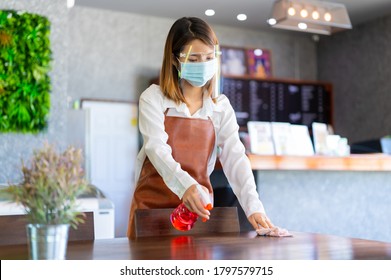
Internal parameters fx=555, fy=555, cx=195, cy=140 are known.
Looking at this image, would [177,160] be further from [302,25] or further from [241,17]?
[241,17]

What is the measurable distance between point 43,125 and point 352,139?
414 centimetres

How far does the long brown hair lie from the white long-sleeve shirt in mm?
31

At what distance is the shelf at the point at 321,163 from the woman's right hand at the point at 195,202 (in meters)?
1.63

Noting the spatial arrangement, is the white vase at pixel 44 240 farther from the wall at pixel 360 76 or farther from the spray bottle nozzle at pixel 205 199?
the wall at pixel 360 76

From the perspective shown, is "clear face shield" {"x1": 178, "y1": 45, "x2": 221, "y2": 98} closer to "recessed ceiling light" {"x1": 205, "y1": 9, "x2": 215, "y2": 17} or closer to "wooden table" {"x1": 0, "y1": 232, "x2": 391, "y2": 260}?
"wooden table" {"x1": 0, "y1": 232, "x2": 391, "y2": 260}

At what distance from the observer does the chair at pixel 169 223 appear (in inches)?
64.2

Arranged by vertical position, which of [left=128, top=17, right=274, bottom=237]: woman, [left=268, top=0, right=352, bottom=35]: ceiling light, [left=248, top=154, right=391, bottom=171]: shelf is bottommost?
[left=248, top=154, right=391, bottom=171]: shelf

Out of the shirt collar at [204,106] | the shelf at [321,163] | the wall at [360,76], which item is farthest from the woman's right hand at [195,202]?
the wall at [360,76]

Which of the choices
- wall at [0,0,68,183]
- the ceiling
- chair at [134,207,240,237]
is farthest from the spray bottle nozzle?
the ceiling

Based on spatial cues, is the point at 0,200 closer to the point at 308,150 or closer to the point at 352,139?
the point at 308,150

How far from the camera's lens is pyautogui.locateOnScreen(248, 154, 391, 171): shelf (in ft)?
10.5

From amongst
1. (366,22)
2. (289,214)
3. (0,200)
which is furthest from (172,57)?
(366,22)

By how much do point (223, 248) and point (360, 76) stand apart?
5602 millimetres

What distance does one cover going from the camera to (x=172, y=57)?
6.34ft
